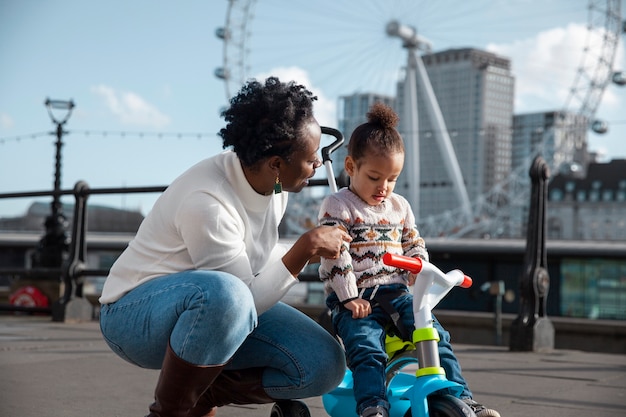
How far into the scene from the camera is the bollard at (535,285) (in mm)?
4027

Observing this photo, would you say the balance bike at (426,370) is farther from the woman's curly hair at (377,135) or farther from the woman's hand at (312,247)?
the woman's curly hair at (377,135)

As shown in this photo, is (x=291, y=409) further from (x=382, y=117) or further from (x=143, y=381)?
(x=143, y=381)

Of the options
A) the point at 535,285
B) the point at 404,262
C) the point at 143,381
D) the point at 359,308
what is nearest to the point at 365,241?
the point at 359,308

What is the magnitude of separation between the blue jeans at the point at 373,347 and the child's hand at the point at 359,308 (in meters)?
0.03

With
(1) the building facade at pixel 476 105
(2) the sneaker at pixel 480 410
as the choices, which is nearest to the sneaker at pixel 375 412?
(2) the sneaker at pixel 480 410

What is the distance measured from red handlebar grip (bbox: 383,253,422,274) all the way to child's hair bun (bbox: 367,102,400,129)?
43 centimetres

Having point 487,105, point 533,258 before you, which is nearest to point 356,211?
point 533,258

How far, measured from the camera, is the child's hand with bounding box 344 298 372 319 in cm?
171

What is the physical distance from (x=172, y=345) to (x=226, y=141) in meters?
0.42

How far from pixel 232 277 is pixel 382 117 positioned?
1.71 ft

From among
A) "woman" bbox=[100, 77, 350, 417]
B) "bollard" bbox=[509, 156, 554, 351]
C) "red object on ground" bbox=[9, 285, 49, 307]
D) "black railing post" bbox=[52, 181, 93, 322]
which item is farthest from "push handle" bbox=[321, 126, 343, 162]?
"red object on ground" bbox=[9, 285, 49, 307]

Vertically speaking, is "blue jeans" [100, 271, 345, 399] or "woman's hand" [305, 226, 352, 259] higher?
"woman's hand" [305, 226, 352, 259]

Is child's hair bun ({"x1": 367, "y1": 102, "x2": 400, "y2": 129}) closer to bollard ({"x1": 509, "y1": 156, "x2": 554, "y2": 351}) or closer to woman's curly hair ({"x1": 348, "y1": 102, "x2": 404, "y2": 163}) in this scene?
woman's curly hair ({"x1": 348, "y1": 102, "x2": 404, "y2": 163})

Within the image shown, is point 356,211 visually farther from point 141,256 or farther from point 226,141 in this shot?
point 141,256
